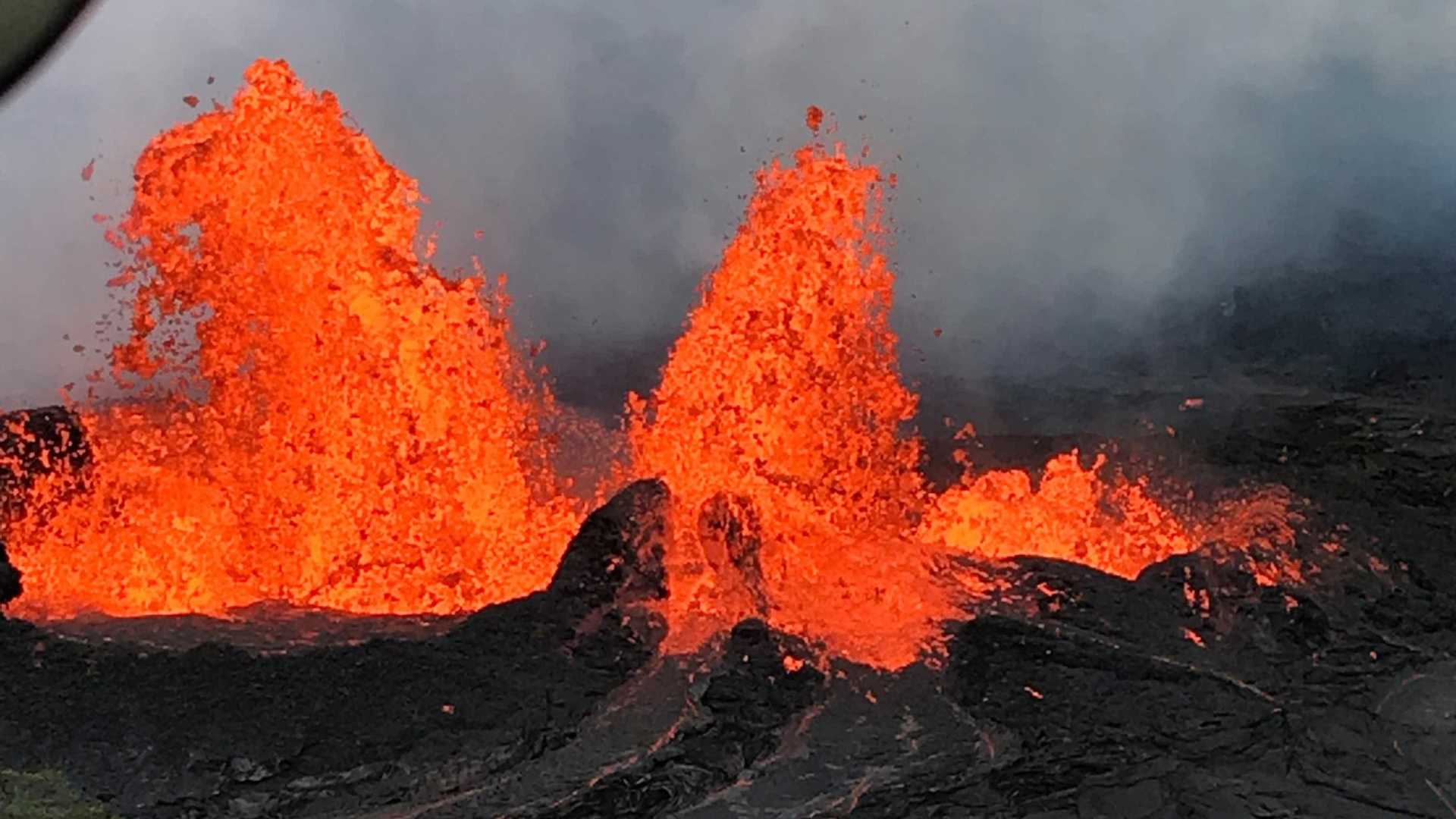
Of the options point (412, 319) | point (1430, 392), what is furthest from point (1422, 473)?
point (412, 319)

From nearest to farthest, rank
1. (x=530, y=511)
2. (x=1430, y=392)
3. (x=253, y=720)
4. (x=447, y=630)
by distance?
(x=253, y=720) < (x=447, y=630) < (x=530, y=511) < (x=1430, y=392)

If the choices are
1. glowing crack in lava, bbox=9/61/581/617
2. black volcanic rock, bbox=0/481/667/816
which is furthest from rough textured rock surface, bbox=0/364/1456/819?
glowing crack in lava, bbox=9/61/581/617

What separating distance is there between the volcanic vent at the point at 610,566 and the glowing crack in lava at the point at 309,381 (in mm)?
34

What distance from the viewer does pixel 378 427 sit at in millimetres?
11469

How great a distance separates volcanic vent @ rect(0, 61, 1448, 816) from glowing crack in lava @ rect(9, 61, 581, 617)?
0.03 meters

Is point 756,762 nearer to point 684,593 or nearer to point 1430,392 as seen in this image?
point 684,593

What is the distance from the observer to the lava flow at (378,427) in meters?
11.0

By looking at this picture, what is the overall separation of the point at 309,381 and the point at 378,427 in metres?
0.85

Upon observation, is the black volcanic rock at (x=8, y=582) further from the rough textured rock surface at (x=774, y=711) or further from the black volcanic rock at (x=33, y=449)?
the black volcanic rock at (x=33, y=449)

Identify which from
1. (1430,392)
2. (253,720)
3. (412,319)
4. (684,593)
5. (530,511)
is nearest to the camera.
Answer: (253,720)

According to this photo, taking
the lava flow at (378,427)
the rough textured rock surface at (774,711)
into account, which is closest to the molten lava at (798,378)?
the lava flow at (378,427)

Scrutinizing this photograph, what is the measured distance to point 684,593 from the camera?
28.6ft

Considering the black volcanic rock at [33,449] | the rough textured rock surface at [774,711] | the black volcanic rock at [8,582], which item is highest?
the black volcanic rock at [33,449]

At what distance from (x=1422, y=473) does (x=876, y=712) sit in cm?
746
